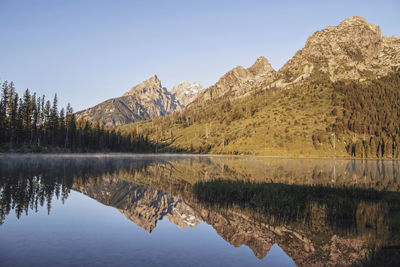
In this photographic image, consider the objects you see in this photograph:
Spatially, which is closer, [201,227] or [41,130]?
[201,227]

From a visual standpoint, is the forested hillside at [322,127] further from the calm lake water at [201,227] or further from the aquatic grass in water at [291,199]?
the calm lake water at [201,227]

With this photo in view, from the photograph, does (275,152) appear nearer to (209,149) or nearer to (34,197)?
(209,149)

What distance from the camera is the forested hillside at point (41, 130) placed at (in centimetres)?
10025

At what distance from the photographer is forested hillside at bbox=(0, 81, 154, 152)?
100250 millimetres

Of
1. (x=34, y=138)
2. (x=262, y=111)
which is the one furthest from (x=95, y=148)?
(x=262, y=111)

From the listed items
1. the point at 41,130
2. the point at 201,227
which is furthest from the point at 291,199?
the point at 41,130

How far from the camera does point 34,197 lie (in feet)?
70.4

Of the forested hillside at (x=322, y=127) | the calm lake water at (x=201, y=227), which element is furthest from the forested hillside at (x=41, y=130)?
the calm lake water at (x=201, y=227)

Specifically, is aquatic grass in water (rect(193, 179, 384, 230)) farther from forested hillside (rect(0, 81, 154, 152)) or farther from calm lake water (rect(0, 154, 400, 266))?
forested hillside (rect(0, 81, 154, 152))

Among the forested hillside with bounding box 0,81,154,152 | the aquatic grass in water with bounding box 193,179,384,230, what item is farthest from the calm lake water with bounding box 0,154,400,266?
the forested hillside with bounding box 0,81,154,152

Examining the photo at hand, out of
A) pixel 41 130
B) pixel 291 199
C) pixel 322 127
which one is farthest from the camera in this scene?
pixel 322 127

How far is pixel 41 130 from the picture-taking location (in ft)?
380

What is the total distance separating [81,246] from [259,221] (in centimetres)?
1021

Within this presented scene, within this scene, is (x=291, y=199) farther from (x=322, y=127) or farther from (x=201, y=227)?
(x=322, y=127)
